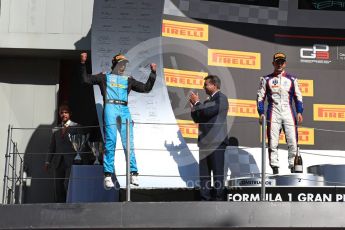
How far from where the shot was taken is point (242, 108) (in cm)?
704

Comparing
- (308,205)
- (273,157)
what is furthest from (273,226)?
(273,157)

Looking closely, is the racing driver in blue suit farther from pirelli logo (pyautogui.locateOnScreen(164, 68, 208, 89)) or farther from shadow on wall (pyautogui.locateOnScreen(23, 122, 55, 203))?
shadow on wall (pyautogui.locateOnScreen(23, 122, 55, 203))

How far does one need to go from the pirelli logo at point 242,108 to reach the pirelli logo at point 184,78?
29 centimetres

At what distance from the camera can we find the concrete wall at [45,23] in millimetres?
7324

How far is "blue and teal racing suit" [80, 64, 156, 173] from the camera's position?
5883 mm

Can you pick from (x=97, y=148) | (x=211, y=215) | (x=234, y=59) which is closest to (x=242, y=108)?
(x=234, y=59)

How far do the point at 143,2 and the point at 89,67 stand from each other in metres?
1.06

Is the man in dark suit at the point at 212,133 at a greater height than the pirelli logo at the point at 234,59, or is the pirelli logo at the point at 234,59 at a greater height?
the pirelli logo at the point at 234,59

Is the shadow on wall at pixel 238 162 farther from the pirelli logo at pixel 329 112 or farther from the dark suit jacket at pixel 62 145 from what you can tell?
the dark suit jacket at pixel 62 145

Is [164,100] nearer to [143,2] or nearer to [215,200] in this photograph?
[143,2]

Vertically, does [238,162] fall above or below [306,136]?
below

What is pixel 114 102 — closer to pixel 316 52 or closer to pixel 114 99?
pixel 114 99

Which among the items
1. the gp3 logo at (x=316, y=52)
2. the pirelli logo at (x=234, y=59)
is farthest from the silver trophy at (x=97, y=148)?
the gp3 logo at (x=316, y=52)

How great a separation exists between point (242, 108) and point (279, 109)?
3.03 ft
